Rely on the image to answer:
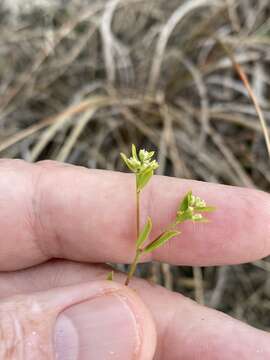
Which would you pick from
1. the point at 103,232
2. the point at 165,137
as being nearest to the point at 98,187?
the point at 103,232

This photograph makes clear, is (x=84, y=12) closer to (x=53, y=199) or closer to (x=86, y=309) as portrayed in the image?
(x=53, y=199)

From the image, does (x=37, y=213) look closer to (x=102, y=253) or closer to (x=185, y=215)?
(x=102, y=253)

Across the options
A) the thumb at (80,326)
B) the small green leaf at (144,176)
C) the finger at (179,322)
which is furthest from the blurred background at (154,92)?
the small green leaf at (144,176)

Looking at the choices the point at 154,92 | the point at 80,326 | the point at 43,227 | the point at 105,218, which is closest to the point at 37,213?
the point at 43,227

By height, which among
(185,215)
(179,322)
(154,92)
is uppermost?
(154,92)

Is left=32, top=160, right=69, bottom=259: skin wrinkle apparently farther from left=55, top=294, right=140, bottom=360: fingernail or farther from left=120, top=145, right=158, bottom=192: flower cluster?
left=120, top=145, right=158, bottom=192: flower cluster

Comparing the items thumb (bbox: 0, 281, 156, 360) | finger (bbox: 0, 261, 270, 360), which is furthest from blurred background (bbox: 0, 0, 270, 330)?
thumb (bbox: 0, 281, 156, 360)

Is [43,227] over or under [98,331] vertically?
over
